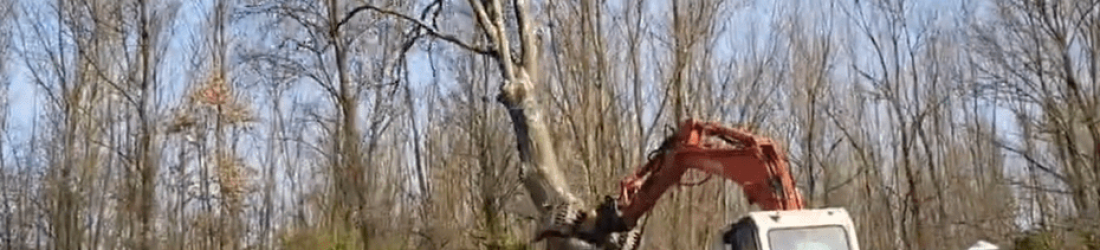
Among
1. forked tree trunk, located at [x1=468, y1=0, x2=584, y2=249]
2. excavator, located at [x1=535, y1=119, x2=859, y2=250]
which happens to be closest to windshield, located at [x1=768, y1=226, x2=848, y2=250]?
excavator, located at [x1=535, y1=119, x2=859, y2=250]

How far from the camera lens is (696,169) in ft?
42.5

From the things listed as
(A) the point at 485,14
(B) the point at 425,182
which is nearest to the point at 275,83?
(B) the point at 425,182

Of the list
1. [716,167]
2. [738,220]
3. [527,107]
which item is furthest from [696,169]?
[527,107]

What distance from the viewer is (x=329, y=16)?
27.0 meters

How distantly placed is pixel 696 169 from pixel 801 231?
6.12ft

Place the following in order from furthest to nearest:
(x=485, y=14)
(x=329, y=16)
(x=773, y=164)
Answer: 1. (x=329, y=16)
2. (x=485, y=14)
3. (x=773, y=164)

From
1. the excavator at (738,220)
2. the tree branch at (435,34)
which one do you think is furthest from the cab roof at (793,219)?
the tree branch at (435,34)

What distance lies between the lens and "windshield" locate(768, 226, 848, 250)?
1125 centimetres

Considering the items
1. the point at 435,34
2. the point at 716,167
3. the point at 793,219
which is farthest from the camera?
the point at 435,34

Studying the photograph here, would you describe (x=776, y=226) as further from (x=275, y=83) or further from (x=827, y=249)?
(x=275, y=83)

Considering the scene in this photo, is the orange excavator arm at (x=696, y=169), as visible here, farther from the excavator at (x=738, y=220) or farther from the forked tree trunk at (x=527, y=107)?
the forked tree trunk at (x=527, y=107)

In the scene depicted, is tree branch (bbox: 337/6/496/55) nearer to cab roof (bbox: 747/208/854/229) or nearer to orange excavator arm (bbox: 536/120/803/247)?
orange excavator arm (bbox: 536/120/803/247)

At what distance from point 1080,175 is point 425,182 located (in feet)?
49.3

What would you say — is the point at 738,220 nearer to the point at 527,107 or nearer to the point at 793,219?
the point at 793,219
